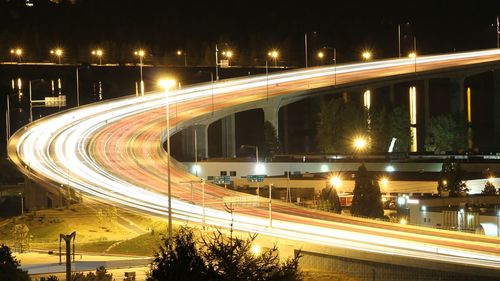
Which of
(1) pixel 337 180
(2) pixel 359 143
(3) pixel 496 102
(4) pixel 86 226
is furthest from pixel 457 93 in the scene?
(4) pixel 86 226

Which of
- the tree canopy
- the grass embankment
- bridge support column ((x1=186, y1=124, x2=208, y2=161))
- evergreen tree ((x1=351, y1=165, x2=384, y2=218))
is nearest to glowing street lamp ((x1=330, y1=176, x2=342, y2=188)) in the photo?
evergreen tree ((x1=351, y1=165, x2=384, y2=218))

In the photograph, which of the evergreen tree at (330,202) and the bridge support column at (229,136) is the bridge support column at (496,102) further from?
the evergreen tree at (330,202)

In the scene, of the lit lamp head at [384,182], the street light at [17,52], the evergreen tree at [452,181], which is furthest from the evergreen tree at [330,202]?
the street light at [17,52]

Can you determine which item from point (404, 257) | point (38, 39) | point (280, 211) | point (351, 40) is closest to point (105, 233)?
point (280, 211)

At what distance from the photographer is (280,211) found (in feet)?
133

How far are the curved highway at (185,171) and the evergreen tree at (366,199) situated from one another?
594 centimetres

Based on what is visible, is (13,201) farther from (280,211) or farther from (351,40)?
(351,40)

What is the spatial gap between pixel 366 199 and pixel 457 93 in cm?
5687

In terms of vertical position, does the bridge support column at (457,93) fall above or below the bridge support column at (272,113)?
above

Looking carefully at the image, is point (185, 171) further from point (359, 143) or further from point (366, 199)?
point (359, 143)

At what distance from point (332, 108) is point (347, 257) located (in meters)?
56.2

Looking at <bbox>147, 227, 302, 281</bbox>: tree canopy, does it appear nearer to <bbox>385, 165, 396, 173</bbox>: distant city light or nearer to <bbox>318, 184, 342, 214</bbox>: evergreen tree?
<bbox>318, 184, 342, 214</bbox>: evergreen tree

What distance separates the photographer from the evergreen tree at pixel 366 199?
156 feet

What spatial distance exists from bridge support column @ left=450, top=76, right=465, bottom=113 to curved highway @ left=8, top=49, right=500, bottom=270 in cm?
205
